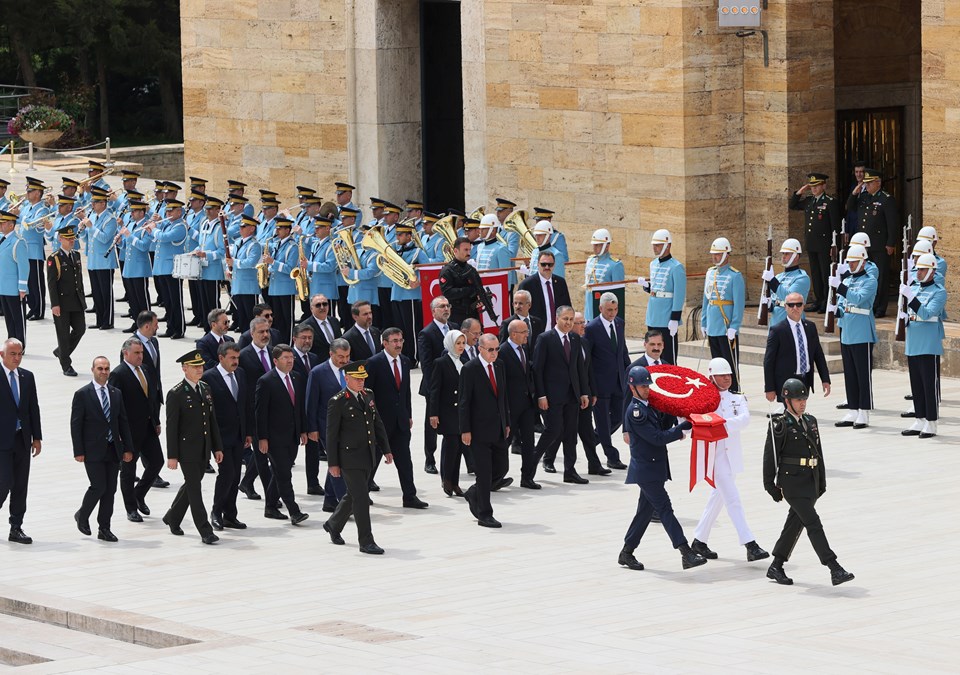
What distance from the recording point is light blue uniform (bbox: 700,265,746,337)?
1973cm

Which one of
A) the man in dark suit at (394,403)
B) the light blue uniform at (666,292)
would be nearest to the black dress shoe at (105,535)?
the man in dark suit at (394,403)

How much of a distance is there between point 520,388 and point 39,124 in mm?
28036

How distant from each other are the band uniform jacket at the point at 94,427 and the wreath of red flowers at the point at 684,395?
4048mm

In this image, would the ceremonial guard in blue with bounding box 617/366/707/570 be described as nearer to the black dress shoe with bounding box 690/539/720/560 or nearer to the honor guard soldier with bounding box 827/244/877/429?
the black dress shoe with bounding box 690/539/720/560

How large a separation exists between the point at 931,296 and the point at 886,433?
4.25ft

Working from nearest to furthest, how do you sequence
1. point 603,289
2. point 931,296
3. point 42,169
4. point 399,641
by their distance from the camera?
1. point 399,641
2. point 931,296
3. point 603,289
4. point 42,169

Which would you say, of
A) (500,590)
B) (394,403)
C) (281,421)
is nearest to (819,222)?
(394,403)

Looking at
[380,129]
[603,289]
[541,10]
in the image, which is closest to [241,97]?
[380,129]

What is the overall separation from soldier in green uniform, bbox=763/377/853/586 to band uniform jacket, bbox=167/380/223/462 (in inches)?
165

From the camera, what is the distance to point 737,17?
23469 millimetres

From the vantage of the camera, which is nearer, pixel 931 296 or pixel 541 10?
pixel 931 296

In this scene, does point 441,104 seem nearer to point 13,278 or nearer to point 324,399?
point 13,278

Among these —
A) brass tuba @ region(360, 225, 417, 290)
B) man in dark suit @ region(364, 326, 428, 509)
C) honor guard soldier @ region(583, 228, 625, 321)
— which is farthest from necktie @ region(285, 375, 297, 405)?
brass tuba @ region(360, 225, 417, 290)

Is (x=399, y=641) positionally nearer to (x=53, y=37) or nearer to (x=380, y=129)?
(x=380, y=129)
